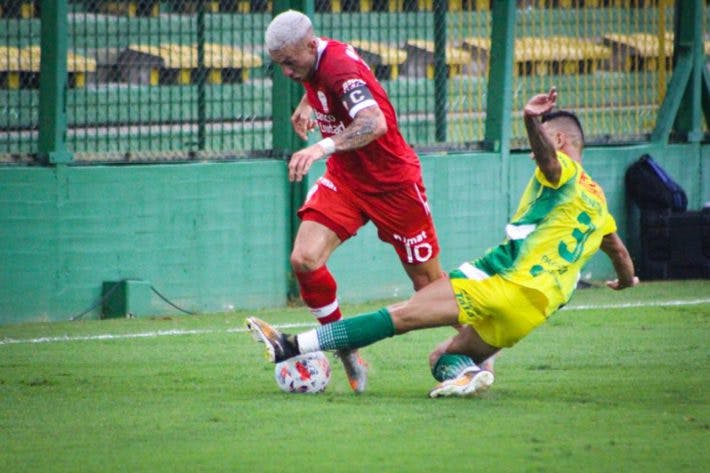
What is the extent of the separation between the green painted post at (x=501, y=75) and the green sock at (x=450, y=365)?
6.61 m

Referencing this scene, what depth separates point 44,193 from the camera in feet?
40.1

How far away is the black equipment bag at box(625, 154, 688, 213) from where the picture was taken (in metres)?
15.3

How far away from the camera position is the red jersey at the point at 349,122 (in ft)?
28.7

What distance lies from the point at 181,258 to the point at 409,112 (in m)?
2.91

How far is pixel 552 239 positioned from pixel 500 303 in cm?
44

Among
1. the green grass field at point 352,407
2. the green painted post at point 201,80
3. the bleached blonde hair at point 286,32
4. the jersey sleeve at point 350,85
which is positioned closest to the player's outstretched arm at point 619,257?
the green grass field at point 352,407

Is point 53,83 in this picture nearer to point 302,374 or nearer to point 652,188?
point 302,374

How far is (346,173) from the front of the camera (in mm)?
9070

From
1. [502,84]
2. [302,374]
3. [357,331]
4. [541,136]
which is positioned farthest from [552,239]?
[502,84]

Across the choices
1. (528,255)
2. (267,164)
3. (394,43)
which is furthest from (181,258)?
(528,255)

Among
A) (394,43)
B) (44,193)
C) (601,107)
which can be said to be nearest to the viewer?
(44,193)

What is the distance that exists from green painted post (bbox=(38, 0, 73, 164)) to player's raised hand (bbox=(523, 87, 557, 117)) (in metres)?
5.54

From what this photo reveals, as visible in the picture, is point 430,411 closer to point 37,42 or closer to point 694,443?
point 694,443

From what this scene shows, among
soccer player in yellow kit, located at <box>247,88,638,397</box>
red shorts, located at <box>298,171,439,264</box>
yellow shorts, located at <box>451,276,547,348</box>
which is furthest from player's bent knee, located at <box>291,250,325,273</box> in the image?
yellow shorts, located at <box>451,276,547,348</box>
